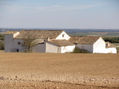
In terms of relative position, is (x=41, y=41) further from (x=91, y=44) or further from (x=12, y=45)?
(x=91, y=44)

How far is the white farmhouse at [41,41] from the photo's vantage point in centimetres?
4934

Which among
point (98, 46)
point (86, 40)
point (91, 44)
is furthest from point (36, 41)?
point (98, 46)

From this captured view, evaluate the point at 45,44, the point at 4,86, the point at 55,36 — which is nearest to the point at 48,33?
the point at 55,36

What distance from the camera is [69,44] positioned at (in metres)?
50.5

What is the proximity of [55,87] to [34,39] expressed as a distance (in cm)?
4330

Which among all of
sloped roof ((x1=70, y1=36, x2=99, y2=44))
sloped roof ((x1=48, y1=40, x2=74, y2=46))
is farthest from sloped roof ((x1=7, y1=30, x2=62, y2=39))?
sloped roof ((x1=70, y1=36, x2=99, y2=44))

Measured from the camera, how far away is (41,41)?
51.4 m

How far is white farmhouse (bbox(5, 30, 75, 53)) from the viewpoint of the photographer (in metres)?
49.3

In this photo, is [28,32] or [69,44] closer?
[69,44]

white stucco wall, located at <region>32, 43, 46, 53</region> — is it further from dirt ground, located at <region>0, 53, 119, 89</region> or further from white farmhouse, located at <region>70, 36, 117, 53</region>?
dirt ground, located at <region>0, 53, 119, 89</region>

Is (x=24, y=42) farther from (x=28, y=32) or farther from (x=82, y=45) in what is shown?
(x=82, y=45)

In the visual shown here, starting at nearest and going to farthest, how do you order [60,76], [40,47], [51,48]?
[60,76] < [51,48] < [40,47]

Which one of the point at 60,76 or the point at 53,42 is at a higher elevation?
the point at 53,42

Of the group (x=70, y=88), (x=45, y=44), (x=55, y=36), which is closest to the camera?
(x=70, y=88)
